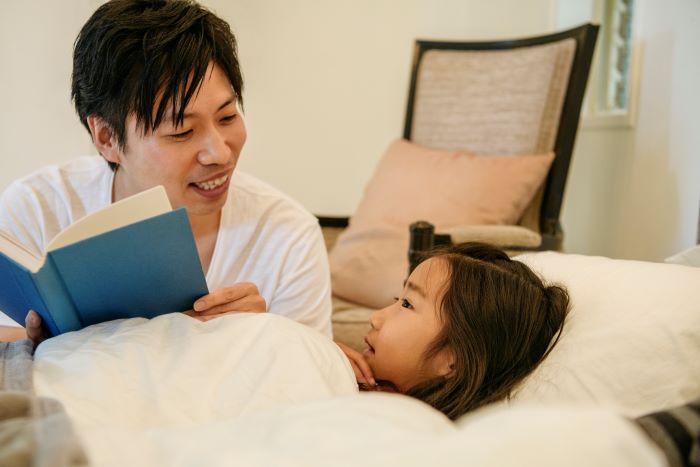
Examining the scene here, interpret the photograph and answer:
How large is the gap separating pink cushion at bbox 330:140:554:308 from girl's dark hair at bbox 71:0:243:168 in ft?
3.27

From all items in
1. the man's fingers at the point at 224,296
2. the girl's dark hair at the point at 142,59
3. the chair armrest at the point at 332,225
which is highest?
the girl's dark hair at the point at 142,59

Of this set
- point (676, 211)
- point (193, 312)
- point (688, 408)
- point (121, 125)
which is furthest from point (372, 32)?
point (688, 408)

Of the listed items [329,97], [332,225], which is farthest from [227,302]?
[329,97]

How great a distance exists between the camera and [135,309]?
1.17 meters

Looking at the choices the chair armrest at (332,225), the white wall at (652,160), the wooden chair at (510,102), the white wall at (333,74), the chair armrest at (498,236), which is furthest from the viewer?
the white wall at (333,74)

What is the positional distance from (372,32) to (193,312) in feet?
6.76

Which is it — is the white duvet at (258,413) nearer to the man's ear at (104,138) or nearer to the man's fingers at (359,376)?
the man's fingers at (359,376)

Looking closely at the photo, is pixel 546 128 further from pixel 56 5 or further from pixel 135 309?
pixel 56 5

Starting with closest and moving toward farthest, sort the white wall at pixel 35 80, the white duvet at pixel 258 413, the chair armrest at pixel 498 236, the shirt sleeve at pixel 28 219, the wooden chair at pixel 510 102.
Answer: the white duvet at pixel 258 413, the shirt sleeve at pixel 28 219, the chair armrest at pixel 498 236, the wooden chair at pixel 510 102, the white wall at pixel 35 80

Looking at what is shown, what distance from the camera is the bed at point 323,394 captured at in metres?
0.56

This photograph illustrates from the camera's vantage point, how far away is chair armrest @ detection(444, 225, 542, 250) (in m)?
1.93

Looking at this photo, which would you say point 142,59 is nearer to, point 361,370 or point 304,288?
point 304,288

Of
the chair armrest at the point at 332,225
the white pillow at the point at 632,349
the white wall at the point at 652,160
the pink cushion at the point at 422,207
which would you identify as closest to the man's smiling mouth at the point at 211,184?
the white pillow at the point at 632,349

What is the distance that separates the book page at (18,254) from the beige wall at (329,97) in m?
1.71
